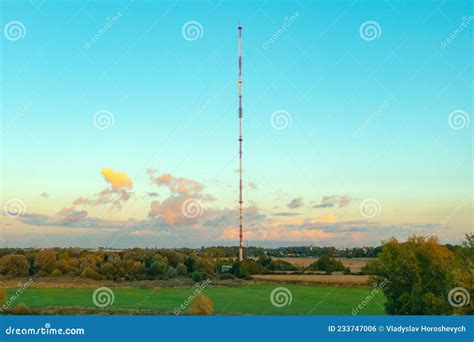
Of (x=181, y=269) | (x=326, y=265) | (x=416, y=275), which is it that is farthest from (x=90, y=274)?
(x=416, y=275)

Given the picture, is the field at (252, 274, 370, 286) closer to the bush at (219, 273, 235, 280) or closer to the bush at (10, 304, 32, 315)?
the bush at (219, 273, 235, 280)

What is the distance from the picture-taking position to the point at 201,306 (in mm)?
26031

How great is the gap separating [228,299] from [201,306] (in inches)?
126

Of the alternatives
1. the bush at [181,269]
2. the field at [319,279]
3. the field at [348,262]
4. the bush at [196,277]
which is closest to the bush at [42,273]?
the bush at [181,269]

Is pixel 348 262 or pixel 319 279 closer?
pixel 319 279

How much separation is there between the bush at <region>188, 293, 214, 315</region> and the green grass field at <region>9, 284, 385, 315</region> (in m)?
0.40

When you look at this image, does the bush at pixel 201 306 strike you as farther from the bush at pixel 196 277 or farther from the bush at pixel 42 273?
the bush at pixel 42 273

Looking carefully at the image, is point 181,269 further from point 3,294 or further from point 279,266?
point 3,294

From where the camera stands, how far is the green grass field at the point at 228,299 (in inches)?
1070

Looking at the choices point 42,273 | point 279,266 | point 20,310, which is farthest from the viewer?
point 279,266

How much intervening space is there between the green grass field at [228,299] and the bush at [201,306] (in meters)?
0.40

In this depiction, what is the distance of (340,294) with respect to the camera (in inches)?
1339

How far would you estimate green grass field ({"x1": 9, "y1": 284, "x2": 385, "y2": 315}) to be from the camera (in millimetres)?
27167

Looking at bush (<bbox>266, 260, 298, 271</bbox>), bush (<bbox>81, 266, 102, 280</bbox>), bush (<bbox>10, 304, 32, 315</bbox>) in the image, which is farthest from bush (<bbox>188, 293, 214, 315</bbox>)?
bush (<bbox>81, 266, 102, 280</bbox>)
